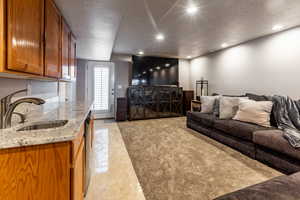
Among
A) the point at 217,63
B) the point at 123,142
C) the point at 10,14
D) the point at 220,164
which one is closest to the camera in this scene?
the point at 10,14

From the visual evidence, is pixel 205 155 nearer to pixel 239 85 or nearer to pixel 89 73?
pixel 239 85

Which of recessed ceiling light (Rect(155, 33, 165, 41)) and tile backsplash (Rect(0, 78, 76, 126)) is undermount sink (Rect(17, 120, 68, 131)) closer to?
tile backsplash (Rect(0, 78, 76, 126))

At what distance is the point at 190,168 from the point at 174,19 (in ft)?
8.14

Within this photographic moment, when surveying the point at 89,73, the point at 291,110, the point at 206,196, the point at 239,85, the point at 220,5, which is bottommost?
the point at 206,196

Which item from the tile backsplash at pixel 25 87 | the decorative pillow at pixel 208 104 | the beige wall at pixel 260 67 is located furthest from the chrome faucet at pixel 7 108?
the beige wall at pixel 260 67

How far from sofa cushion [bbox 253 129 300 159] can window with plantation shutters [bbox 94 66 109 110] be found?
454cm

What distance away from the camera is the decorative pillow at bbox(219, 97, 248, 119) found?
10.3 feet

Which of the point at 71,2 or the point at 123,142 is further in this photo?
the point at 123,142

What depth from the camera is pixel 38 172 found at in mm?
844

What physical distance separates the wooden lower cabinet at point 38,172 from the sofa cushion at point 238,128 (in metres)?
2.55

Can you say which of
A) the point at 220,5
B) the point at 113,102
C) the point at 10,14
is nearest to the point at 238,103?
the point at 220,5

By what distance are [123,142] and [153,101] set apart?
2549 mm

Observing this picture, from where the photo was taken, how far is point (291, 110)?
2.50 m

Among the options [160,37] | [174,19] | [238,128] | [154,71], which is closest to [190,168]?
[238,128]
